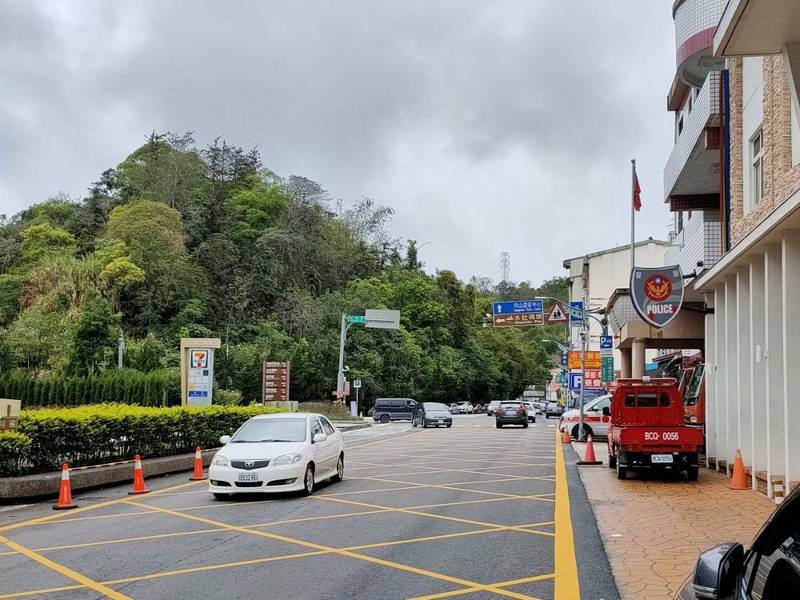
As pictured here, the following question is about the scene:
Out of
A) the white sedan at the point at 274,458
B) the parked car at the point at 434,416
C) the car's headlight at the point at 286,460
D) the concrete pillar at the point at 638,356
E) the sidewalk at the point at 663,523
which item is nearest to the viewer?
the sidewalk at the point at 663,523

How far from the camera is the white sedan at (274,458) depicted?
44.4 feet

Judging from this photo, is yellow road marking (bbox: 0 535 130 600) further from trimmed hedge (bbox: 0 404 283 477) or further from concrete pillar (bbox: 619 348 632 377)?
concrete pillar (bbox: 619 348 632 377)

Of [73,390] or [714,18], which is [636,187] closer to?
[714,18]

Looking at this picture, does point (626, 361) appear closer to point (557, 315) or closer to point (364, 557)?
point (557, 315)

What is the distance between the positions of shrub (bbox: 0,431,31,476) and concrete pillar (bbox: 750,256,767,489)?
12.5 m

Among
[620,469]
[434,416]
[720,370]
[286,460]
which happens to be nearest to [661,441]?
[620,469]

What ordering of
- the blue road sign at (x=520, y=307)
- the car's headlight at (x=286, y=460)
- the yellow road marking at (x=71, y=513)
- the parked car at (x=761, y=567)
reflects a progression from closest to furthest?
the parked car at (x=761, y=567), the yellow road marking at (x=71, y=513), the car's headlight at (x=286, y=460), the blue road sign at (x=520, y=307)

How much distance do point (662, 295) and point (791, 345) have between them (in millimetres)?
7371

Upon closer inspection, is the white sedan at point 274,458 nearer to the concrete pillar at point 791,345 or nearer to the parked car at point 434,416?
the concrete pillar at point 791,345

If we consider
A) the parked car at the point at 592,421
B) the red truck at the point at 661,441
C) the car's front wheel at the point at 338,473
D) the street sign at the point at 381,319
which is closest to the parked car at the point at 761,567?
the red truck at the point at 661,441

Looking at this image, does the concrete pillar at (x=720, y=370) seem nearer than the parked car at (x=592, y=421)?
Yes

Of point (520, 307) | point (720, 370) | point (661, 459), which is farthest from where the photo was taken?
point (520, 307)

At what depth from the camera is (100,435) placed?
54.1 feet

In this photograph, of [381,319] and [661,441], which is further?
[381,319]
